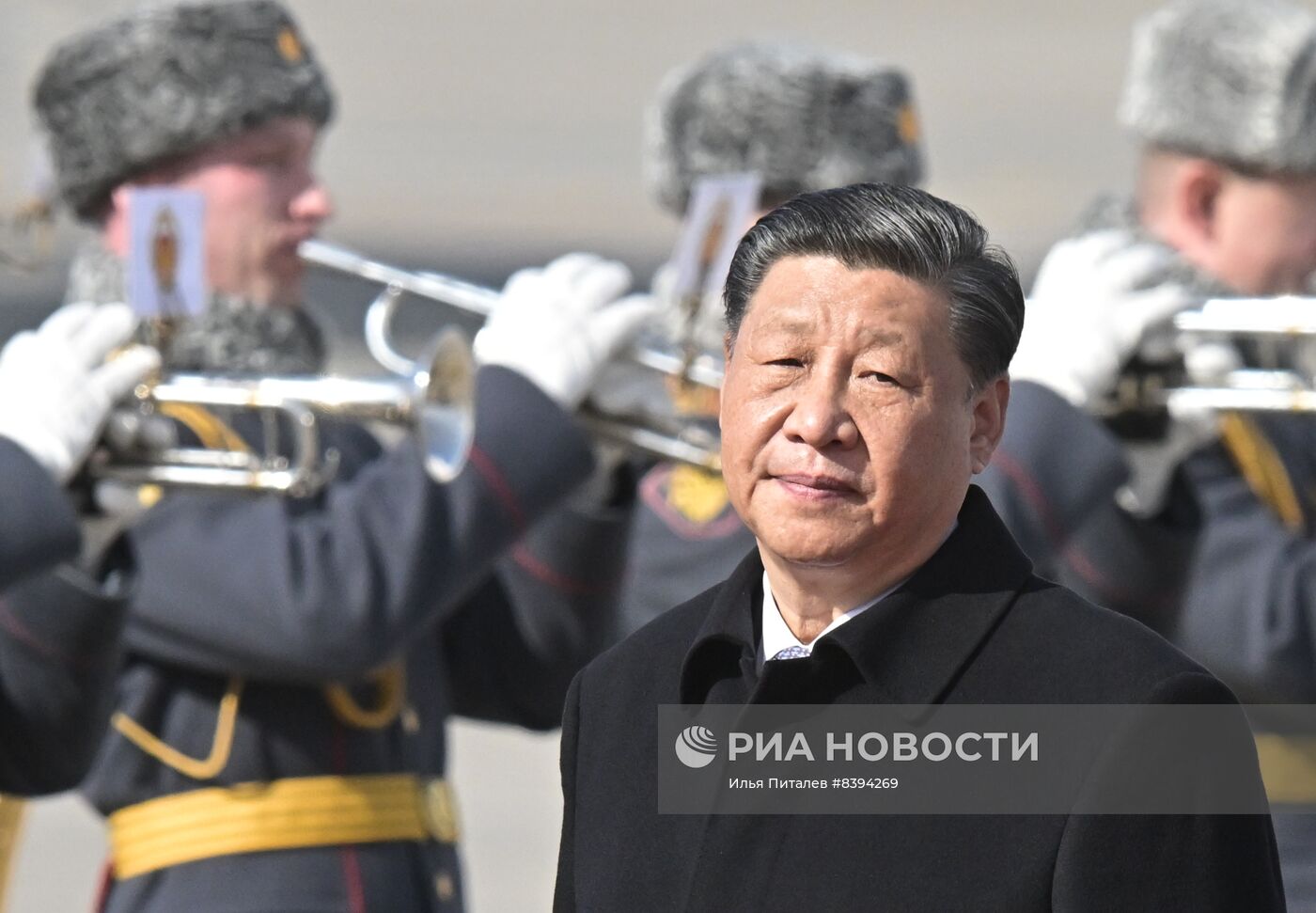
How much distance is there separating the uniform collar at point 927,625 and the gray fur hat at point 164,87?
2.53 metres

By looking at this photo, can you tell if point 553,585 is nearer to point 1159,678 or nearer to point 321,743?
point 321,743

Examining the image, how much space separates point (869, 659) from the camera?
69.5 inches

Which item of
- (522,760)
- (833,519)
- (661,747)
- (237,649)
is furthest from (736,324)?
(522,760)

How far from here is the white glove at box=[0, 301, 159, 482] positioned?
11.9 ft

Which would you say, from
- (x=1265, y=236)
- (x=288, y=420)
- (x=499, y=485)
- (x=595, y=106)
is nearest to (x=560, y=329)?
(x=499, y=485)

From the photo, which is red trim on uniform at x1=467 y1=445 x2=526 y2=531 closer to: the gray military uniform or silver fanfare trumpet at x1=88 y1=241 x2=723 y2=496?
silver fanfare trumpet at x1=88 y1=241 x2=723 y2=496

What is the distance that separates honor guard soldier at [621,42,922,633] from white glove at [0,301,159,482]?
0.95 meters

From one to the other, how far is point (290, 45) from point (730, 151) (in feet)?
2.70

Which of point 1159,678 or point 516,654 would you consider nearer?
point 1159,678

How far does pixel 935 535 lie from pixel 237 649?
2103 millimetres

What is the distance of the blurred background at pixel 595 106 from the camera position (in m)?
18.2

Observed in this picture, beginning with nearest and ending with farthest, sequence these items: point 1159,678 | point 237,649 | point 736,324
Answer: point 1159,678
point 736,324
point 237,649

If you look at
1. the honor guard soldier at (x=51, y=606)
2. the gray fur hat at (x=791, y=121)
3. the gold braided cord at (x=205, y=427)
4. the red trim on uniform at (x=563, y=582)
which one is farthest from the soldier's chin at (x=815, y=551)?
the gray fur hat at (x=791, y=121)

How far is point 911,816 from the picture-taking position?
1723 millimetres
